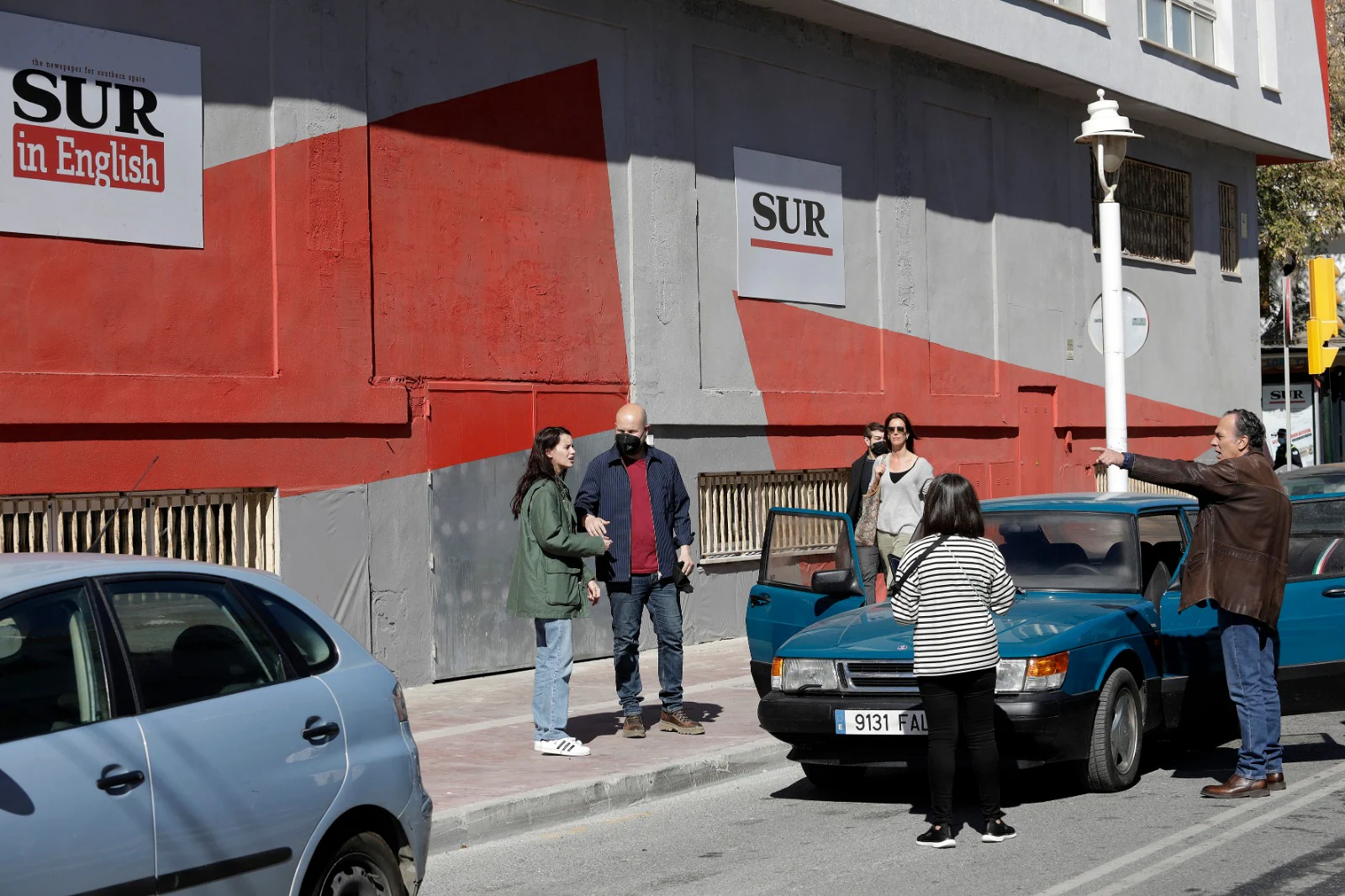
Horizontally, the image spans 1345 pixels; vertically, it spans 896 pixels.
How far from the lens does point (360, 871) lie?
5098 mm

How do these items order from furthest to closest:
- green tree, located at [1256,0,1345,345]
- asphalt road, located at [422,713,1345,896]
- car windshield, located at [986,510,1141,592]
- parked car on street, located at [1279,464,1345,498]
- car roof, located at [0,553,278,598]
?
1. green tree, located at [1256,0,1345,345]
2. parked car on street, located at [1279,464,1345,498]
3. car windshield, located at [986,510,1141,592]
4. asphalt road, located at [422,713,1345,896]
5. car roof, located at [0,553,278,598]

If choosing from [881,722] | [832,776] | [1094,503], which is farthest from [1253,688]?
[832,776]

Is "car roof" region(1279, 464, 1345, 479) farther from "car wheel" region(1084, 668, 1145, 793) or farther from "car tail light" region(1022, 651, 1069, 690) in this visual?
"car tail light" region(1022, 651, 1069, 690)

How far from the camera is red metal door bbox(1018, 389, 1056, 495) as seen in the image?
65.0 feet

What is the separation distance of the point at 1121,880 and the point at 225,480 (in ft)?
23.1

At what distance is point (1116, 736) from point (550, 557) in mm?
3284

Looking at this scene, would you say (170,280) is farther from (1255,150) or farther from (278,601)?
(1255,150)

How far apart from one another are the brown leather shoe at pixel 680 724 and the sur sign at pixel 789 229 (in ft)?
21.3

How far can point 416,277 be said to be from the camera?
1245cm

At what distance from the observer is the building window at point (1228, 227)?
24.5 meters

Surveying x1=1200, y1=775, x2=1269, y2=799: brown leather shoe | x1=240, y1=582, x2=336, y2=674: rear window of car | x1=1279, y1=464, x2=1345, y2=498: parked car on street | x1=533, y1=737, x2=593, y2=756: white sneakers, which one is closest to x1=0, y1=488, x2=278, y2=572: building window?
x1=533, y1=737, x2=593, y2=756: white sneakers

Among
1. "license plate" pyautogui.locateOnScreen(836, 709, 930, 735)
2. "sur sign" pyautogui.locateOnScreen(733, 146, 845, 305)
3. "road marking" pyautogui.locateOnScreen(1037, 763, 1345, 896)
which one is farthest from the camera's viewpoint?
"sur sign" pyautogui.locateOnScreen(733, 146, 845, 305)

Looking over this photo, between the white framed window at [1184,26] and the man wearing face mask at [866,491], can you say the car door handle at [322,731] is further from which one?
the white framed window at [1184,26]

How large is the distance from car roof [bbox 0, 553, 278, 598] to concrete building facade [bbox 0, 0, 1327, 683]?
5.55 meters
